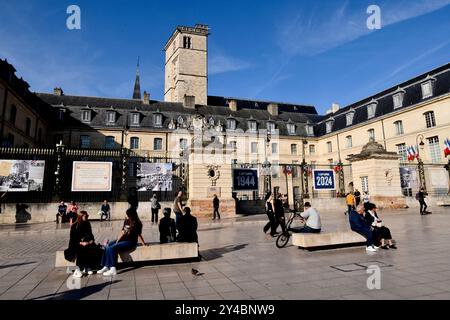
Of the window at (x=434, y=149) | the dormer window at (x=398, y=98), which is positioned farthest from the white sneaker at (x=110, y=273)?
the dormer window at (x=398, y=98)

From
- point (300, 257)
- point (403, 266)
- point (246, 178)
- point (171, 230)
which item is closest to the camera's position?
point (403, 266)

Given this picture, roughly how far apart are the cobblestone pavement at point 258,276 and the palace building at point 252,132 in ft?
35.4

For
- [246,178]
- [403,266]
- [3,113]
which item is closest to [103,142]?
[3,113]

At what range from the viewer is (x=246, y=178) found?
20078 millimetres

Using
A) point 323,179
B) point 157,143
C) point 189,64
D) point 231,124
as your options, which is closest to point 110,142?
point 157,143

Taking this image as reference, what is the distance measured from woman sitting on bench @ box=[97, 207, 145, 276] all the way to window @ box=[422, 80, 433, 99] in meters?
40.0

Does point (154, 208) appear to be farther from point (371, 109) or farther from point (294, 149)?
point (371, 109)

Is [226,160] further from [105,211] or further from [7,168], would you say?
[7,168]

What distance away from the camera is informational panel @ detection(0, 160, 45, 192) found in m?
16.6

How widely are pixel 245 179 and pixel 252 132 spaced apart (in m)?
29.0

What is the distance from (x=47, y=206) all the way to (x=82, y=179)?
252 cm

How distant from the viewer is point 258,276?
210 inches

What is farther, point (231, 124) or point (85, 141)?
point (231, 124)

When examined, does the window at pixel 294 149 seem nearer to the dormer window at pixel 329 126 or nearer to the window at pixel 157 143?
the dormer window at pixel 329 126
